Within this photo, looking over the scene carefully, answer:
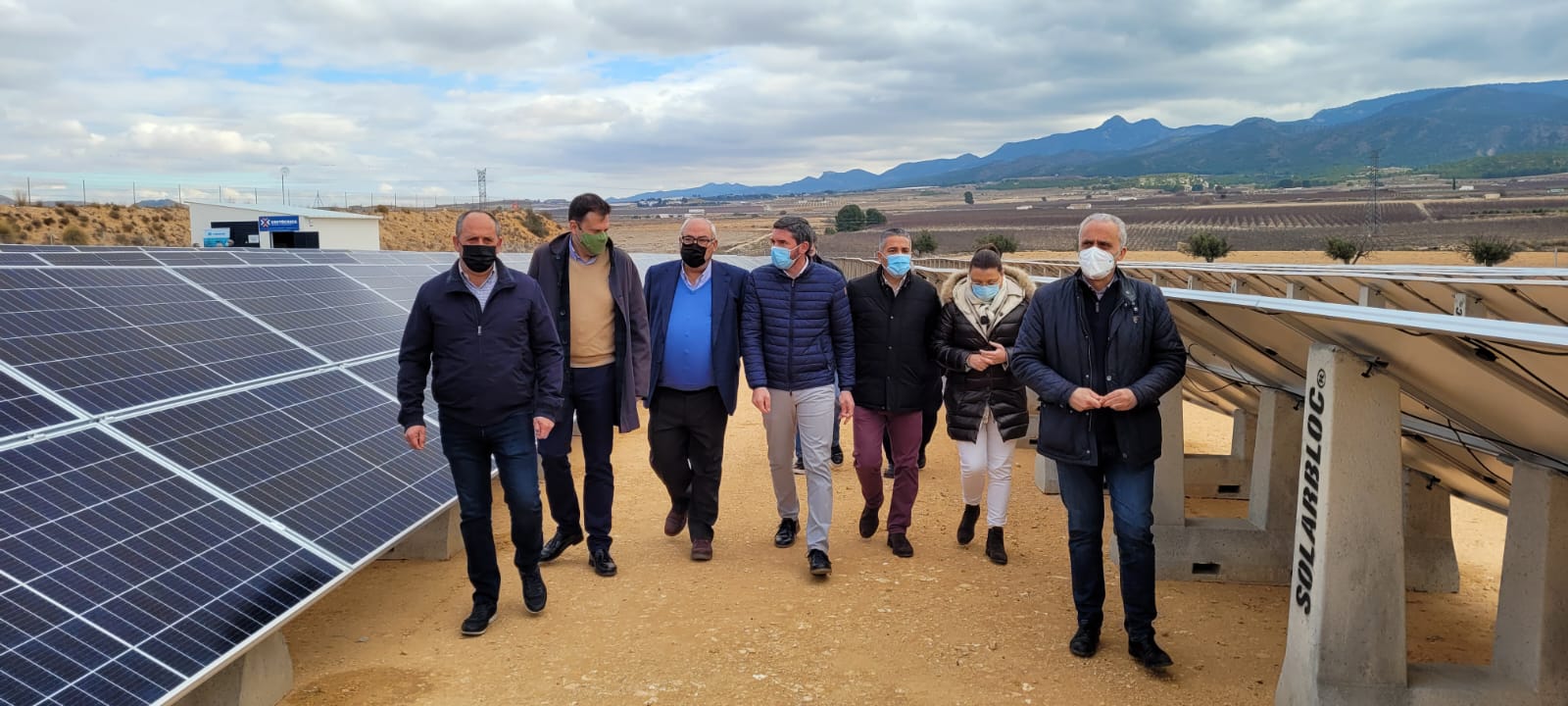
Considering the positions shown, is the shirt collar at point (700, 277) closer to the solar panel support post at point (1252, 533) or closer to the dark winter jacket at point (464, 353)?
the dark winter jacket at point (464, 353)

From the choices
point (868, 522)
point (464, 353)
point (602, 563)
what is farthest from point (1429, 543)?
point (464, 353)

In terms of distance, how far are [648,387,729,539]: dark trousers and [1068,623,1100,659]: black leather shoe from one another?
237 centimetres

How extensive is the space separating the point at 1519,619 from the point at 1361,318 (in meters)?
1.84

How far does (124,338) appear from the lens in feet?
19.9

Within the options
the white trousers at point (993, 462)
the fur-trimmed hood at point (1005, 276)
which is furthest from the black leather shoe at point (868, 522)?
the fur-trimmed hood at point (1005, 276)

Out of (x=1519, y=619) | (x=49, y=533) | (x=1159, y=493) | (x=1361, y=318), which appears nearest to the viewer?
(x=1361, y=318)

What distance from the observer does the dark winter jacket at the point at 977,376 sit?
22.1ft

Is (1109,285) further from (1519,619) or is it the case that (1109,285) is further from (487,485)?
(487,485)

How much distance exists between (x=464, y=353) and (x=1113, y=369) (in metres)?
3.05

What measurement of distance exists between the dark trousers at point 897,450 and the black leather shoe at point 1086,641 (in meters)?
1.82

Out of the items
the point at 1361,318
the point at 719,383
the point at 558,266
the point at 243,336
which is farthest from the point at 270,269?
the point at 1361,318

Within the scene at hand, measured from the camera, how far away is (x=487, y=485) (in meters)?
5.52

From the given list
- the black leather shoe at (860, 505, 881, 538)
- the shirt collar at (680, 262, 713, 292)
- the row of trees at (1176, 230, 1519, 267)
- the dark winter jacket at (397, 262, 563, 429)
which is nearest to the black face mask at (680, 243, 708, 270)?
the shirt collar at (680, 262, 713, 292)

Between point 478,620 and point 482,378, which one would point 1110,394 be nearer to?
point 482,378
